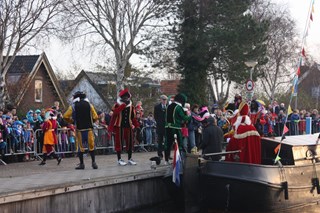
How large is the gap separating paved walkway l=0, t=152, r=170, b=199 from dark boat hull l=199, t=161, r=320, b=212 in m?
1.82

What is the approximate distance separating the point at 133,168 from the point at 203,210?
2524mm

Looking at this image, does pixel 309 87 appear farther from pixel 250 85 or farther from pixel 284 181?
pixel 284 181

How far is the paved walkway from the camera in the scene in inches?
452

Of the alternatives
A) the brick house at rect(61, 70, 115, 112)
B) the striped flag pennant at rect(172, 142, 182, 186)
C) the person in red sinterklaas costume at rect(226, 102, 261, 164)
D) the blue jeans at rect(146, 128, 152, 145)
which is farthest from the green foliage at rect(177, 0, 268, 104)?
the striped flag pennant at rect(172, 142, 182, 186)

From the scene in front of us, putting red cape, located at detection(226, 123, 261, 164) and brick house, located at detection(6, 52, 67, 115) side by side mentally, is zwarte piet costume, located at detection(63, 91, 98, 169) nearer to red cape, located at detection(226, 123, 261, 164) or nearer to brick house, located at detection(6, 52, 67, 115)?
red cape, located at detection(226, 123, 261, 164)

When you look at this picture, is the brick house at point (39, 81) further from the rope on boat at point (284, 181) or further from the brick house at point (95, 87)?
the rope on boat at point (284, 181)

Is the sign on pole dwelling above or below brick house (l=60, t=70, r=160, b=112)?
below

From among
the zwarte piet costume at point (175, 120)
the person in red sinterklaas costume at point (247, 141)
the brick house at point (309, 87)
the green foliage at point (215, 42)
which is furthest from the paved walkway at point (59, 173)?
the brick house at point (309, 87)

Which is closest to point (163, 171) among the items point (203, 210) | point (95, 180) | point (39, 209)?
point (203, 210)

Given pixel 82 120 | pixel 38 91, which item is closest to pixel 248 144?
pixel 82 120

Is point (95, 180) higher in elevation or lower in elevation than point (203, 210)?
higher

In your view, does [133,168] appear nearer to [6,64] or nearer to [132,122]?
[132,122]

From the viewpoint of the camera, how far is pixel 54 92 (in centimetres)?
4144

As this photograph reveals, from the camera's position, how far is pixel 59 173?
13.7 m
